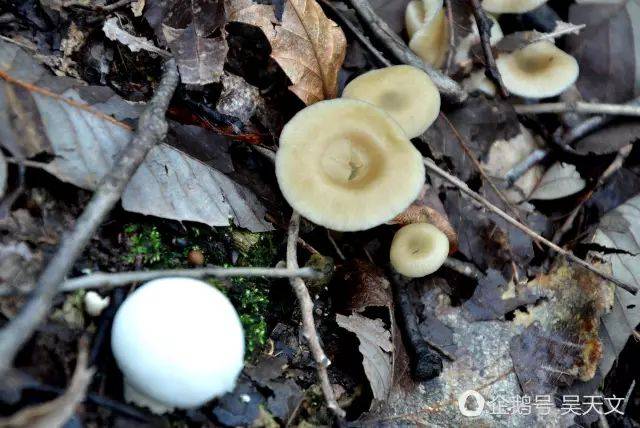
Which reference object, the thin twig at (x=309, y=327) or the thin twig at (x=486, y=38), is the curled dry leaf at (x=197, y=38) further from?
the thin twig at (x=486, y=38)

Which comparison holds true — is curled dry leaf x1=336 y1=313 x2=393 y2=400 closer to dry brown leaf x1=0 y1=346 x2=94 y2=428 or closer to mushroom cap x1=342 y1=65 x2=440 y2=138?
mushroom cap x1=342 y1=65 x2=440 y2=138

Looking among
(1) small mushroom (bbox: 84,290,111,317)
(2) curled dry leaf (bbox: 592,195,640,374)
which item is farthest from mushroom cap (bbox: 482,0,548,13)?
(1) small mushroom (bbox: 84,290,111,317)

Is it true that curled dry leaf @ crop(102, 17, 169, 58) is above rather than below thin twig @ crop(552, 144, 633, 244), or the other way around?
above

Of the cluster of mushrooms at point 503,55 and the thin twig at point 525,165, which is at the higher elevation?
the cluster of mushrooms at point 503,55

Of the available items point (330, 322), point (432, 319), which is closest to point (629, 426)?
point (432, 319)

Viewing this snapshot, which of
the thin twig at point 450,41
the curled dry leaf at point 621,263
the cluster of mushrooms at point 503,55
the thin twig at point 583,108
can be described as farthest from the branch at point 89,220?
the curled dry leaf at point 621,263

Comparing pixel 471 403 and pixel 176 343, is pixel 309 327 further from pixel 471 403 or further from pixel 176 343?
pixel 471 403

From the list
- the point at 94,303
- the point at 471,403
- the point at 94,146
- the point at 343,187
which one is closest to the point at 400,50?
the point at 343,187
